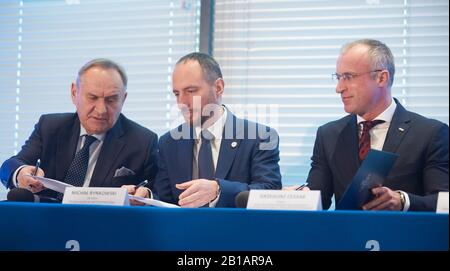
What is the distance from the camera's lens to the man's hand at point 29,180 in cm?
263

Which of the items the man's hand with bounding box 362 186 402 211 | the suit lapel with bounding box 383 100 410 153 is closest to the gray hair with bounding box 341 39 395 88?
the suit lapel with bounding box 383 100 410 153

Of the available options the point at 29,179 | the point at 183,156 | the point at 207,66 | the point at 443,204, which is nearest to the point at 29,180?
the point at 29,179

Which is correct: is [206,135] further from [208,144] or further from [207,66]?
[207,66]

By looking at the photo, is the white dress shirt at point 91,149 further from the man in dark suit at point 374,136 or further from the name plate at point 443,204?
the name plate at point 443,204

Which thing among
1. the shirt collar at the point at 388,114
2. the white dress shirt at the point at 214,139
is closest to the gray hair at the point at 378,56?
the shirt collar at the point at 388,114

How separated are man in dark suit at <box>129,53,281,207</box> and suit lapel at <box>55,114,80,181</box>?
1.42 ft

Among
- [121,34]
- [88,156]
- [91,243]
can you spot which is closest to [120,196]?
[91,243]

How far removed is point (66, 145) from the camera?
9.84ft

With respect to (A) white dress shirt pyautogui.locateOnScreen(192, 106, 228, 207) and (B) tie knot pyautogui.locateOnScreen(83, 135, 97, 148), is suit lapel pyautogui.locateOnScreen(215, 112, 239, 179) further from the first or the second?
(B) tie knot pyautogui.locateOnScreen(83, 135, 97, 148)

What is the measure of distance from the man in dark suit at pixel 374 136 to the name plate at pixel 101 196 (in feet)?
3.19

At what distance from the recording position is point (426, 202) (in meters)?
2.08

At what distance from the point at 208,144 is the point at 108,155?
1.59ft

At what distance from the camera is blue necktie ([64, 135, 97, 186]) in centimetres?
288

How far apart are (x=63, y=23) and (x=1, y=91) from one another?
25.0 inches
